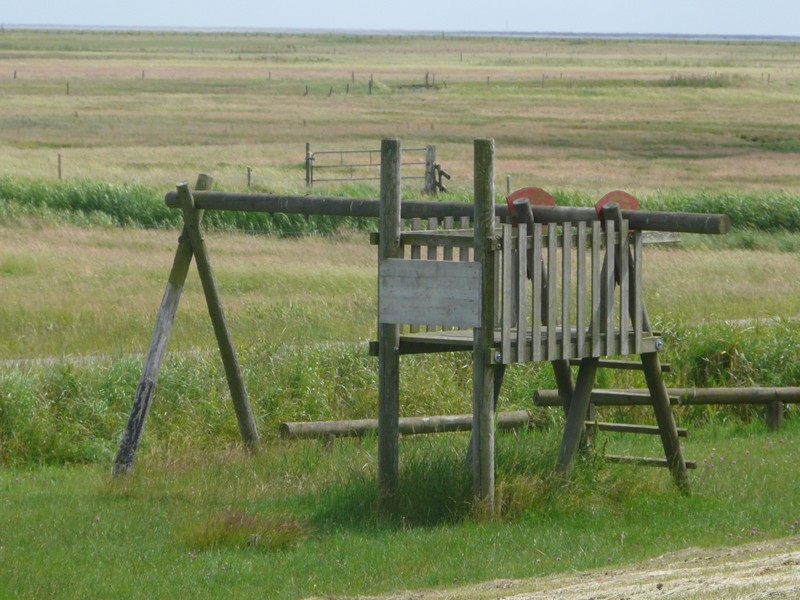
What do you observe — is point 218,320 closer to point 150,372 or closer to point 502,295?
point 150,372

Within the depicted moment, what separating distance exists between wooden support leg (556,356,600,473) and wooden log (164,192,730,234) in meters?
0.94

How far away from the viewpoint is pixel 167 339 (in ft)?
30.8

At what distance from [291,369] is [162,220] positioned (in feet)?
60.7

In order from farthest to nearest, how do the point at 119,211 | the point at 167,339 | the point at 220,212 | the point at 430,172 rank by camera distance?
1. the point at 430,172
2. the point at 119,211
3. the point at 220,212
4. the point at 167,339

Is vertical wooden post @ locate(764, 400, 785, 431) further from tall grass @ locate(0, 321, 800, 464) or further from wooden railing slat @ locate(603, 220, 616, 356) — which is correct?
wooden railing slat @ locate(603, 220, 616, 356)

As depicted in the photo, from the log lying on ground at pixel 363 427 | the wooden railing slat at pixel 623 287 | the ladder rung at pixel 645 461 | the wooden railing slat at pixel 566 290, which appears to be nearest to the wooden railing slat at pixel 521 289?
the wooden railing slat at pixel 566 290

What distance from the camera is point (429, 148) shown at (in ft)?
121

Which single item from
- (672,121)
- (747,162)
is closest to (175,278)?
(747,162)

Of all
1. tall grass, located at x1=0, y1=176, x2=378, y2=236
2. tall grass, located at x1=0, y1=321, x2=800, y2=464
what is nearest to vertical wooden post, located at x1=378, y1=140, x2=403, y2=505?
tall grass, located at x1=0, y1=321, x2=800, y2=464

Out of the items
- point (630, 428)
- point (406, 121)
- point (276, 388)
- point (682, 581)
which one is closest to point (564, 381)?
point (630, 428)

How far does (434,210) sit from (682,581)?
147 inches

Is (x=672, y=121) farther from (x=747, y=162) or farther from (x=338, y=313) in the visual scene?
(x=338, y=313)

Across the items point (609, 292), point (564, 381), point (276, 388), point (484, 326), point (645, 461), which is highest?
point (609, 292)

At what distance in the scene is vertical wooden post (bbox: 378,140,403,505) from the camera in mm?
7910
